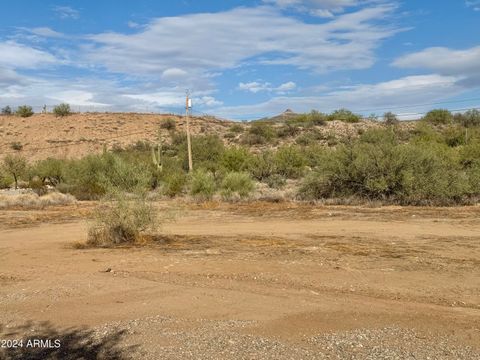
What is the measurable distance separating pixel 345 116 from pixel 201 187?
2055 inches

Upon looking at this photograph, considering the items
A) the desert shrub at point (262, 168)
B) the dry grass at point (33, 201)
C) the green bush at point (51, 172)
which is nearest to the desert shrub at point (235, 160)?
the desert shrub at point (262, 168)

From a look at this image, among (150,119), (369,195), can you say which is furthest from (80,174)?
(150,119)

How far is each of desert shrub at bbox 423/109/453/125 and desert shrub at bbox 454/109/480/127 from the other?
121 centimetres

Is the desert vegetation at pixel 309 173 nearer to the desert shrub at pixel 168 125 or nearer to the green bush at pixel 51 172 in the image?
the green bush at pixel 51 172

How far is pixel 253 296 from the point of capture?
8.38 metres

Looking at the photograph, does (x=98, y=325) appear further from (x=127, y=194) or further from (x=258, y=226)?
(x=258, y=226)

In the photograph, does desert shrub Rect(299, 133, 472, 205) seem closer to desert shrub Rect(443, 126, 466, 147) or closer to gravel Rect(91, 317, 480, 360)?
gravel Rect(91, 317, 480, 360)

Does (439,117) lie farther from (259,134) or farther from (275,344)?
(275,344)

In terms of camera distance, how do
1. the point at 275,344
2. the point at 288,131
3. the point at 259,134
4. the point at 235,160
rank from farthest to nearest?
the point at 288,131, the point at 259,134, the point at 235,160, the point at 275,344

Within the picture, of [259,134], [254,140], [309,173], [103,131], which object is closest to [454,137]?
[254,140]

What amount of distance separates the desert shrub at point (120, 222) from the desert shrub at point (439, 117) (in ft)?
223

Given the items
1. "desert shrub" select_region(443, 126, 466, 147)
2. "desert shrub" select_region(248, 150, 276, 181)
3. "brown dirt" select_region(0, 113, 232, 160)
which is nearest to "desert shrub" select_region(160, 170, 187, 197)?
"desert shrub" select_region(248, 150, 276, 181)

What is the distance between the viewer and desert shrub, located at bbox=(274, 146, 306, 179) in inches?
1642

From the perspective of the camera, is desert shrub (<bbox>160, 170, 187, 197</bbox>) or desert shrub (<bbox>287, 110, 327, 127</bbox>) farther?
desert shrub (<bbox>287, 110, 327, 127</bbox>)
